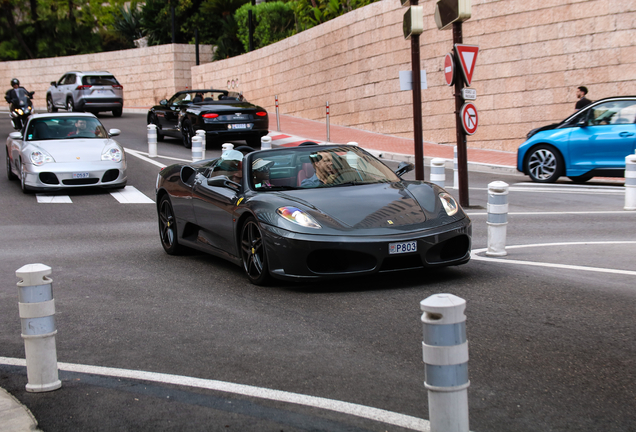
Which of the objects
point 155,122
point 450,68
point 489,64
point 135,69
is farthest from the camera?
point 135,69

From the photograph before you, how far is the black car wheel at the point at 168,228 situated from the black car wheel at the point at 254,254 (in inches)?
74.3

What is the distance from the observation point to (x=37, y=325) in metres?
4.45

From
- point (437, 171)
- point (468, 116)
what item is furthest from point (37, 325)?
point (468, 116)

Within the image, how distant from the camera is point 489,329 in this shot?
5289mm

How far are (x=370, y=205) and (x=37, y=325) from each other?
10.4 feet

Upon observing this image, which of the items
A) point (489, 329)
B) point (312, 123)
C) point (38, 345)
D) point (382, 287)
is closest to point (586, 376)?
point (489, 329)

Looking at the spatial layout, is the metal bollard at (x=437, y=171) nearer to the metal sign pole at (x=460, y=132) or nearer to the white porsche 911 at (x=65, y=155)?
the metal sign pole at (x=460, y=132)

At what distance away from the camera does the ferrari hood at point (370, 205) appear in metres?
6.58

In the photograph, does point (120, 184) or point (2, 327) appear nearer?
point (2, 327)

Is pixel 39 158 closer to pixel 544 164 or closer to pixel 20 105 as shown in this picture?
pixel 544 164

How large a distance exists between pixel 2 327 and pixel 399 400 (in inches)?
128

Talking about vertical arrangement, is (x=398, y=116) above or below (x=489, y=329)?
above

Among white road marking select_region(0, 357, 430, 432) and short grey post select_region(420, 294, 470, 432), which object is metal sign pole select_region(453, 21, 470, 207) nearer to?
white road marking select_region(0, 357, 430, 432)

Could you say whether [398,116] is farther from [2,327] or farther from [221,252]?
[2,327]
